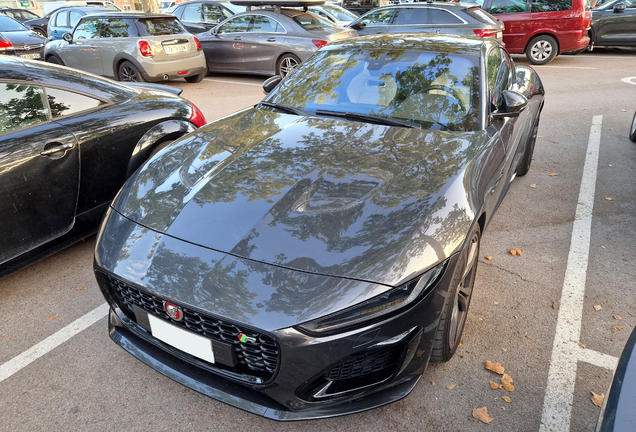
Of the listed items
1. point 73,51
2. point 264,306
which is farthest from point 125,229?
point 73,51

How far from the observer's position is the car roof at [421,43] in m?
Result: 3.44

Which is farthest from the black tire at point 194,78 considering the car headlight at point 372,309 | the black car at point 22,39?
the car headlight at point 372,309

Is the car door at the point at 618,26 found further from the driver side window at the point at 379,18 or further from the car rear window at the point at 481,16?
the driver side window at the point at 379,18

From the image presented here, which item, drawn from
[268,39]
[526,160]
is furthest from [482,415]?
[268,39]

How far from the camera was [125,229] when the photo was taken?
7.75 feet

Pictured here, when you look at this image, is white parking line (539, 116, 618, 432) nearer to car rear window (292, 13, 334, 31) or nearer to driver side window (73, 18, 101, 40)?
car rear window (292, 13, 334, 31)

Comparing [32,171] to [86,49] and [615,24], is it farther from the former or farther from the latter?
[615,24]

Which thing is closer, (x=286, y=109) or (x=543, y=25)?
(x=286, y=109)

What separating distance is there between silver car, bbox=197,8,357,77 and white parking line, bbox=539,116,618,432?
6.72 metres

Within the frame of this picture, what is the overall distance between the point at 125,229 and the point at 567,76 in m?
10.2

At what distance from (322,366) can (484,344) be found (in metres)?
1.25

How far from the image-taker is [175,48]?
9.29m

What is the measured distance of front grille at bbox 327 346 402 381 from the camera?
1931 mm

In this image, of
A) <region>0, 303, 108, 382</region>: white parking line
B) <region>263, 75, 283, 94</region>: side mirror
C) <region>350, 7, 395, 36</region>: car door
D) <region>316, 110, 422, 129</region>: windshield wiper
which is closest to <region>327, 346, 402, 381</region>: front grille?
<region>316, 110, 422, 129</region>: windshield wiper
